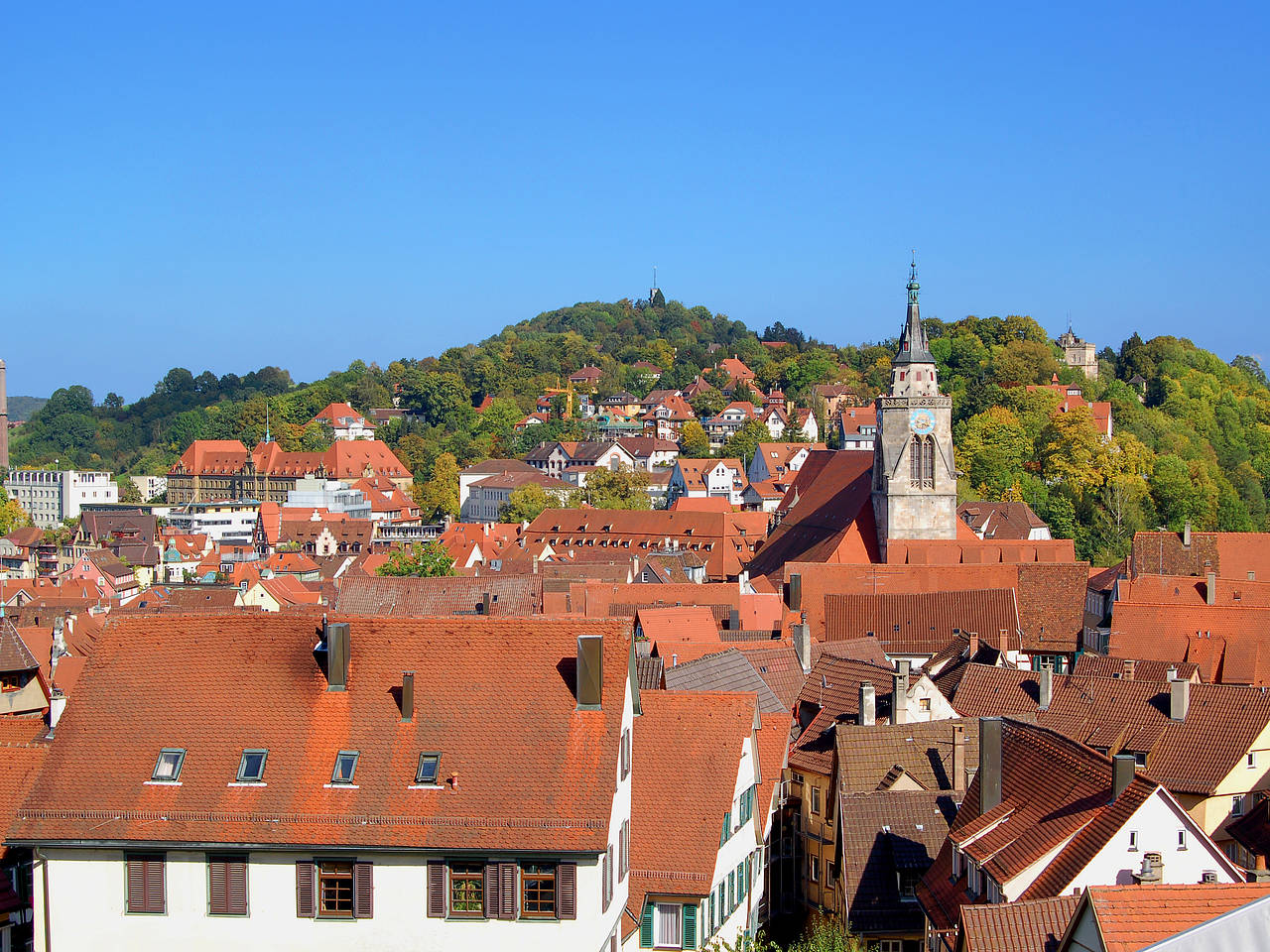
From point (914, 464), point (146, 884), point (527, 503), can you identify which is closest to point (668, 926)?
point (146, 884)

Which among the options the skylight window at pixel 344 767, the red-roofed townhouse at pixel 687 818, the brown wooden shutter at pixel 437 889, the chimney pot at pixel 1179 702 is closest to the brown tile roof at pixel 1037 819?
the red-roofed townhouse at pixel 687 818

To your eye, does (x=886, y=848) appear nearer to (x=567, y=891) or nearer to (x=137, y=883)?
(x=567, y=891)

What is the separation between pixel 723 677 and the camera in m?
33.9

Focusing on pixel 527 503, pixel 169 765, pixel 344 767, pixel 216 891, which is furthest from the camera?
pixel 527 503

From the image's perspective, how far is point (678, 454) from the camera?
165 m

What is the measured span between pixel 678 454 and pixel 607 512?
2561 inches

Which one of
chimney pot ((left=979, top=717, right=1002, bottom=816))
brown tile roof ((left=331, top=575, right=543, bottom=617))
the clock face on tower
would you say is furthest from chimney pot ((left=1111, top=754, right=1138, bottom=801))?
the clock face on tower

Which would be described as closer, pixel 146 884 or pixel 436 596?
pixel 146 884

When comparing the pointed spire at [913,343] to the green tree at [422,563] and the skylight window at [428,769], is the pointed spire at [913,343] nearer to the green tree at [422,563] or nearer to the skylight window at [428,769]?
the green tree at [422,563]

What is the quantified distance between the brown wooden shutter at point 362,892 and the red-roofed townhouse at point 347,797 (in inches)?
0.9

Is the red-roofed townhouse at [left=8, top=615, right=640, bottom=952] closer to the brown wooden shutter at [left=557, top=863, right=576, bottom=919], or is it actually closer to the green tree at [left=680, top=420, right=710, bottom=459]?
the brown wooden shutter at [left=557, top=863, right=576, bottom=919]

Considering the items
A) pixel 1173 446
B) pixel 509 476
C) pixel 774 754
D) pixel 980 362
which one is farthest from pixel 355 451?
pixel 774 754

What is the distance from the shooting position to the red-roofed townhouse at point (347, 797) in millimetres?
19812

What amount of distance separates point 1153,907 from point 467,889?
8.70 m
